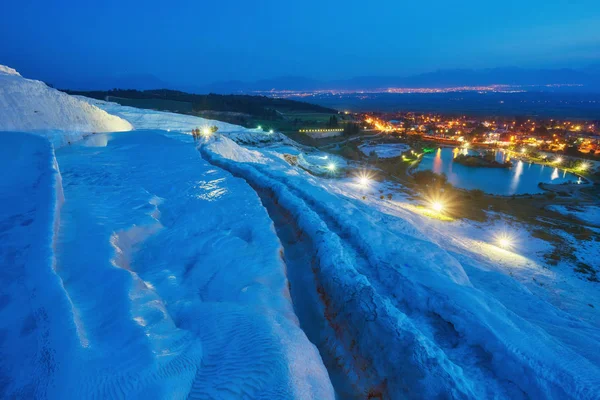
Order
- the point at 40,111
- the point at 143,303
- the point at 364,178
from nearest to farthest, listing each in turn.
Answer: the point at 143,303 → the point at 40,111 → the point at 364,178

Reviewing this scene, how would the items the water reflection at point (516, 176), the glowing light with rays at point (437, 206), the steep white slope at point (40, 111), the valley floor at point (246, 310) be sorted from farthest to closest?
the water reflection at point (516, 176)
the glowing light with rays at point (437, 206)
the steep white slope at point (40, 111)
the valley floor at point (246, 310)

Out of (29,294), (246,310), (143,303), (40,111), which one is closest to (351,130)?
(40,111)

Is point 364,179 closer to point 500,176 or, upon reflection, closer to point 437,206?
point 437,206

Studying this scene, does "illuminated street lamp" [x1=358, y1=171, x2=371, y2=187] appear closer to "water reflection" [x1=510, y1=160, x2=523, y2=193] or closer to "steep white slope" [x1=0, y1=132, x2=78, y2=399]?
"water reflection" [x1=510, y1=160, x2=523, y2=193]

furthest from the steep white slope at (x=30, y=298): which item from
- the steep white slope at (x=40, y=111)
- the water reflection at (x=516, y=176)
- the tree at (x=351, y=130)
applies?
the tree at (x=351, y=130)

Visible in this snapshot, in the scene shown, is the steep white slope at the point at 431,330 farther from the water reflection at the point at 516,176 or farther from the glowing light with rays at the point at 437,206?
the water reflection at the point at 516,176

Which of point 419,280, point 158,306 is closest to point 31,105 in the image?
point 158,306
